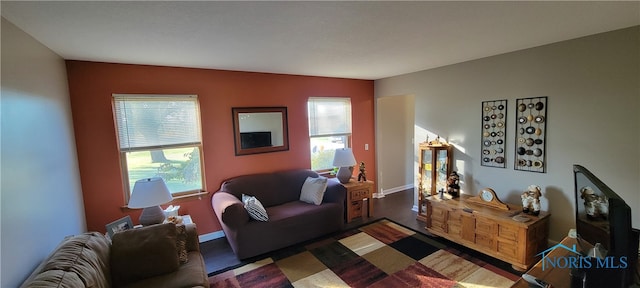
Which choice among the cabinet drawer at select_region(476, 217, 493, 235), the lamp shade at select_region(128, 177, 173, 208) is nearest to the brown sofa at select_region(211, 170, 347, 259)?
the lamp shade at select_region(128, 177, 173, 208)

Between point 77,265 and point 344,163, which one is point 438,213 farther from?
point 77,265

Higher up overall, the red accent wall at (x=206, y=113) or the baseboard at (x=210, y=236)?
the red accent wall at (x=206, y=113)

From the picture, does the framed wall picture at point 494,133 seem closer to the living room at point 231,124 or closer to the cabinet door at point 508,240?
the living room at point 231,124

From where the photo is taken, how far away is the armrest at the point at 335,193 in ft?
12.0

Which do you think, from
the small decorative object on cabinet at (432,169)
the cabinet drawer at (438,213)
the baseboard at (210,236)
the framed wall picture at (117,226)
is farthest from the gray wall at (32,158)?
the small decorative object on cabinet at (432,169)

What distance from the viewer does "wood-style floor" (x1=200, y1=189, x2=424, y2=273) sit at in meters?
3.00

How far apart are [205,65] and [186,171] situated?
4.46 ft

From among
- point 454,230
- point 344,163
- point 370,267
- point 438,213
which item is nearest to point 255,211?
point 370,267

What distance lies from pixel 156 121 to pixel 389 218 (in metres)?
3.47

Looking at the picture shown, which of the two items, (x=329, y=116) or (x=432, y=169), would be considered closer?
(x=432, y=169)

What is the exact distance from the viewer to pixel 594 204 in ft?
4.37

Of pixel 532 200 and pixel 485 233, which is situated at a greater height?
pixel 532 200

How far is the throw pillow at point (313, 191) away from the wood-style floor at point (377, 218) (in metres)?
0.69

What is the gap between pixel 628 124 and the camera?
2.34 m
